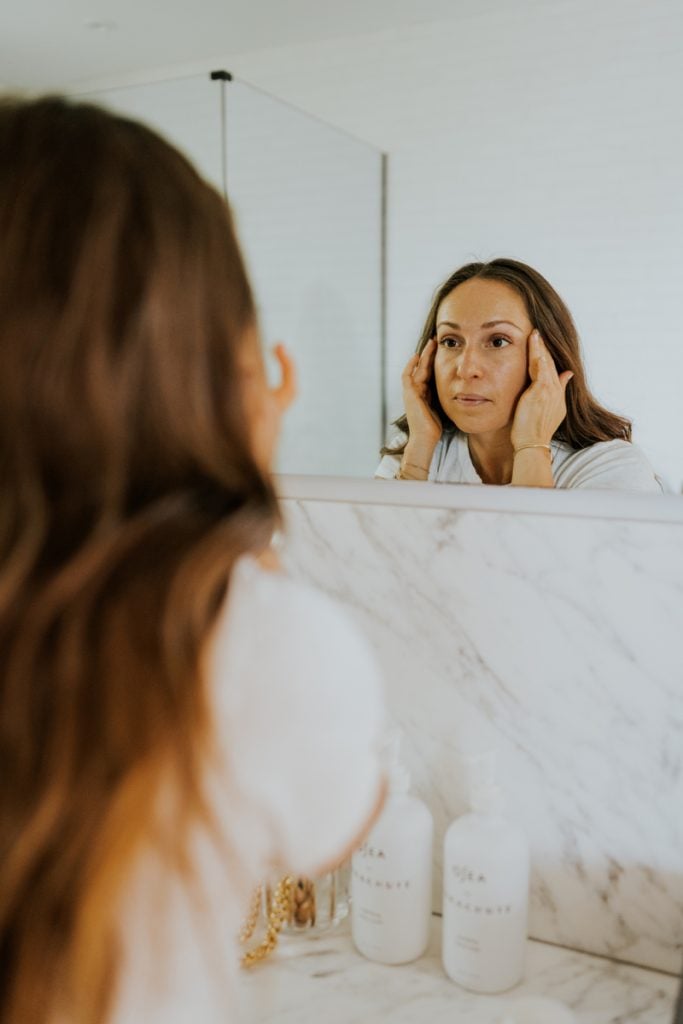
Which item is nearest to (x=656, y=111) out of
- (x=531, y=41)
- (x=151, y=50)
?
(x=531, y=41)

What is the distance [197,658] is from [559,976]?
1.95 ft

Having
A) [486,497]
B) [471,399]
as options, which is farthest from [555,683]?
[471,399]

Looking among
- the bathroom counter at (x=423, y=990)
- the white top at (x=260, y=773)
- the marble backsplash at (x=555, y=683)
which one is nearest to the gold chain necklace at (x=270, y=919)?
the bathroom counter at (x=423, y=990)

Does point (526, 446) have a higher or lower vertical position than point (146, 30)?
lower

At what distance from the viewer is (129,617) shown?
45 centimetres

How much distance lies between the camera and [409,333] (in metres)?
0.91

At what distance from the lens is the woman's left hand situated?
853mm

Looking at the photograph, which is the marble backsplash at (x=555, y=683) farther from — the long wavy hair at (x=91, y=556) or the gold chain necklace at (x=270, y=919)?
the long wavy hair at (x=91, y=556)

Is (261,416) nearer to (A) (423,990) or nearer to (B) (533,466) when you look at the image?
(B) (533,466)

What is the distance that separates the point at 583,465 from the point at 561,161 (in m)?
0.28

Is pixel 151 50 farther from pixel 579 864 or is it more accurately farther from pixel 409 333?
pixel 579 864

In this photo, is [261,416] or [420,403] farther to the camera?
[420,403]

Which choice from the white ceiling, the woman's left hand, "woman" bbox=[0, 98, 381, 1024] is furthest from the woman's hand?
the white ceiling

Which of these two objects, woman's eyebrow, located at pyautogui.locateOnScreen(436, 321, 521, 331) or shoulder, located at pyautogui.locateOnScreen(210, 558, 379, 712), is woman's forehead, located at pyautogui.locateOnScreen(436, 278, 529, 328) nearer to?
woman's eyebrow, located at pyautogui.locateOnScreen(436, 321, 521, 331)
